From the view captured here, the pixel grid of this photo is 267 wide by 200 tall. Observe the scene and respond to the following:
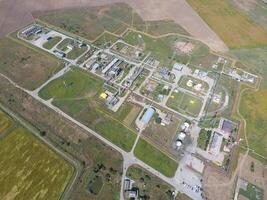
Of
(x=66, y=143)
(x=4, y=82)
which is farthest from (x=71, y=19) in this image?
(x=66, y=143)

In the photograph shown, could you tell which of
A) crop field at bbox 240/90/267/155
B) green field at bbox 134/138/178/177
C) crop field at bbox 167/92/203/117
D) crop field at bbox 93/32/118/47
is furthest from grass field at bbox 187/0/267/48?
green field at bbox 134/138/178/177

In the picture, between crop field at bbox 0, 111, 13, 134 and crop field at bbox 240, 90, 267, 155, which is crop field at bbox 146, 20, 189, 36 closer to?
crop field at bbox 240, 90, 267, 155

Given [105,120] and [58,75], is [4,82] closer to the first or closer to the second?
[58,75]

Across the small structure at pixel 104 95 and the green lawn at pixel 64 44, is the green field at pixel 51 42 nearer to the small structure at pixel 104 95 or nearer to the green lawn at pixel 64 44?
the green lawn at pixel 64 44

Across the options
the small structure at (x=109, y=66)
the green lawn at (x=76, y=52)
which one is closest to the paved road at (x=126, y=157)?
the small structure at (x=109, y=66)

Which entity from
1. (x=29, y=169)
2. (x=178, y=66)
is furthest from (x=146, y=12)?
(x=29, y=169)

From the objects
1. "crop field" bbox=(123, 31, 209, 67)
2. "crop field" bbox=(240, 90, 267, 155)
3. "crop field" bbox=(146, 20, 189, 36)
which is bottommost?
"crop field" bbox=(240, 90, 267, 155)
